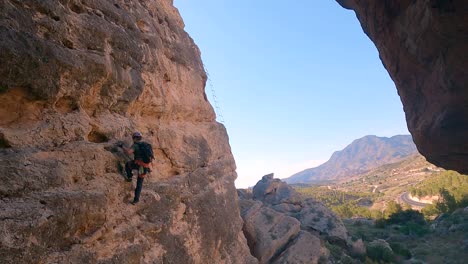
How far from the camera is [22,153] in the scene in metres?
6.62

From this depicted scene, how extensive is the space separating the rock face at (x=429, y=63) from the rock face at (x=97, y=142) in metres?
10.3

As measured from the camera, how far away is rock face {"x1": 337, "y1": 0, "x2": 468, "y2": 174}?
13.3 m

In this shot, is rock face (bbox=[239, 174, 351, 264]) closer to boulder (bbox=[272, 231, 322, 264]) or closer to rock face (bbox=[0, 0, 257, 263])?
boulder (bbox=[272, 231, 322, 264])

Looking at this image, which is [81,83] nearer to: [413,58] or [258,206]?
[413,58]

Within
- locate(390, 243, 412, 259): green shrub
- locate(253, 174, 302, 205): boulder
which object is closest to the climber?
locate(253, 174, 302, 205): boulder

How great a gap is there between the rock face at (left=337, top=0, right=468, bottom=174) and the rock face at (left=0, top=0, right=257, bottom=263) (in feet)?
34.0

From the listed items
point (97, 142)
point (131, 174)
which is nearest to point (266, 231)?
point (131, 174)

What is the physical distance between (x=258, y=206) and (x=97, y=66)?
1927 cm

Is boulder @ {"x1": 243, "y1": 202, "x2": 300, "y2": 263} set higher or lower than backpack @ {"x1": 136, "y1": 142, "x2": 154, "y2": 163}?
lower

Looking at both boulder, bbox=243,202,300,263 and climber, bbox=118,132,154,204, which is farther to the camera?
boulder, bbox=243,202,300,263

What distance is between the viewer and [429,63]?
16.1 m

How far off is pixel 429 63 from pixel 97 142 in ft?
49.9

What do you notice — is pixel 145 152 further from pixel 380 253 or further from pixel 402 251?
pixel 402 251

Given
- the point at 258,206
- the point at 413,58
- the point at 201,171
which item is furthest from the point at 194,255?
the point at 258,206
